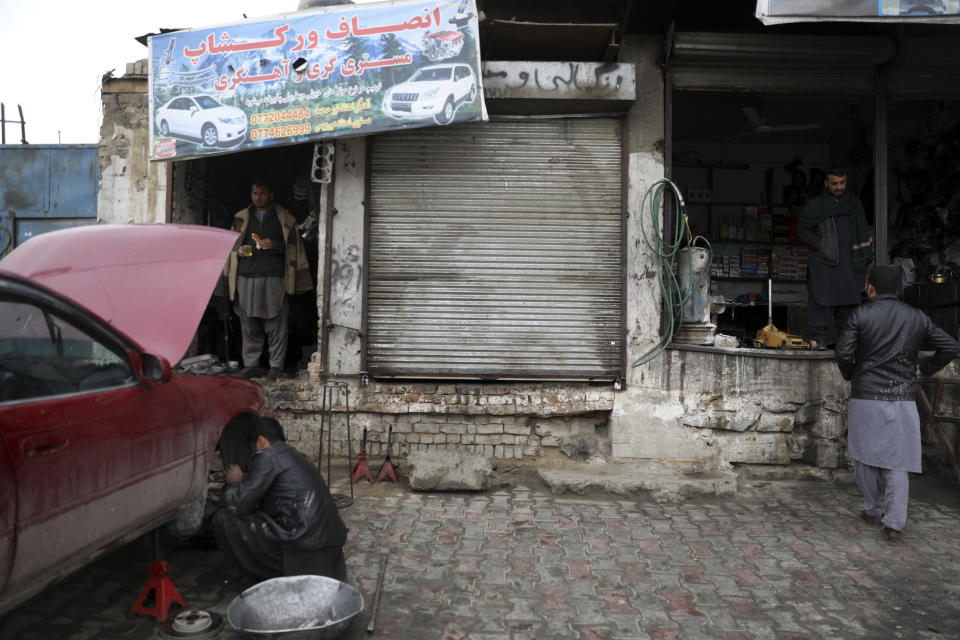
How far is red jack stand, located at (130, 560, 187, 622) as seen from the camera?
3.60 m

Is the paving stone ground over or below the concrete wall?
below

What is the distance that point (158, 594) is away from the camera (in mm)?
3623

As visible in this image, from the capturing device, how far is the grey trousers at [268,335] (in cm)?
721

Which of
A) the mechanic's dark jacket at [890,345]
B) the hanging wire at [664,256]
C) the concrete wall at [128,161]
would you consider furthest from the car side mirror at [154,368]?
the mechanic's dark jacket at [890,345]

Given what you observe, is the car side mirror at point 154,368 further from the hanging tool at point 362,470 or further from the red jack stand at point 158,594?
the hanging tool at point 362,470

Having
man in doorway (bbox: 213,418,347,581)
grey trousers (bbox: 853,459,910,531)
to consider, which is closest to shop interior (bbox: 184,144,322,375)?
man in doorway (bbox: 213,418,347,581)

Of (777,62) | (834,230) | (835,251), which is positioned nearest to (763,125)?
(777,62)

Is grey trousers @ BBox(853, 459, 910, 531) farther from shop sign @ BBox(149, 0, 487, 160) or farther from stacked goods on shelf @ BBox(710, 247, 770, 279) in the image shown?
stacked goods on shelf @ BBox(710, 247, 770, 279)

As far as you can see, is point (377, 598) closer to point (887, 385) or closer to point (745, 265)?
point (887, 385)

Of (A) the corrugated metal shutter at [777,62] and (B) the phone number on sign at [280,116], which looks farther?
(A) the corrugated metal shutter at [777,62]

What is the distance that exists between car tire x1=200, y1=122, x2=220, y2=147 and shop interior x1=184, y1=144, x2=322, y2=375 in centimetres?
73

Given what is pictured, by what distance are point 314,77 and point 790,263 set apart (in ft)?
23.5

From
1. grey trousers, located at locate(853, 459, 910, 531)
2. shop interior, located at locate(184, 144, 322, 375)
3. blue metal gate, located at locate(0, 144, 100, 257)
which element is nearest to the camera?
grey trousers, located at locate(853, 459, 910, 531)

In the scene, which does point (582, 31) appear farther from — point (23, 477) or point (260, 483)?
point (23, 477)
